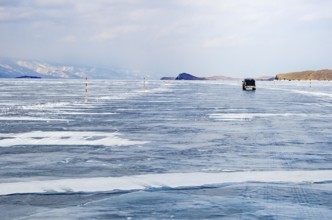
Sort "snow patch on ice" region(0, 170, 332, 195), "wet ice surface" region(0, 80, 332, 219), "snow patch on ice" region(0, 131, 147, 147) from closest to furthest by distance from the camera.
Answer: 1. "wet ice surface" region(0, 80, 332, 219)
2. "snow patch on ice" region(0, 170, 332, 195)
3. "snow patch on ice" region(0, 131, 147, 147)

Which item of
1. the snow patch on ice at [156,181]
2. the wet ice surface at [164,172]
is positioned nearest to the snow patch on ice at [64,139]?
the wet ice surface at [164,172]

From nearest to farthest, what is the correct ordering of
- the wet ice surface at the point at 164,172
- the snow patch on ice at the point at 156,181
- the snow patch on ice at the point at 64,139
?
the wet ice surface at the point at 164,172, the snow patch on ice at the point at 156,181, the snow patch on ice at the point at 64,139

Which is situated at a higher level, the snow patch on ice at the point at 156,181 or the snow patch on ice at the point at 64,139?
the snow patch on ice at the point at 156,181

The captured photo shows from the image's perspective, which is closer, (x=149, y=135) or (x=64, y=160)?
(x=64, y=160)

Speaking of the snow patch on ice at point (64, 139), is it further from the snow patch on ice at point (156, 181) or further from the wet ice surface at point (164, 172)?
the snow patch on ice at point (156, 181)

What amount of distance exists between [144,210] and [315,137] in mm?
9865

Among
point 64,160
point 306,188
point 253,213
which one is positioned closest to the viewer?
point 253,213

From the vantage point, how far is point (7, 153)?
12.3m

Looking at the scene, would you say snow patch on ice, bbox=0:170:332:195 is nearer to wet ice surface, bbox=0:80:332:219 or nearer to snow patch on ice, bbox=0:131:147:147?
wet ice surface, bbox=0:80:332:219

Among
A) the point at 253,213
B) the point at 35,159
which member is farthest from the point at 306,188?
the point at 35,159

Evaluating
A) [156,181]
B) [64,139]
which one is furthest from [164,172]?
[64,139]

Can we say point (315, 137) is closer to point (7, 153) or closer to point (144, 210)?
point (7, 153)

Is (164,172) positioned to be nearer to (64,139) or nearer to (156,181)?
(156,181)

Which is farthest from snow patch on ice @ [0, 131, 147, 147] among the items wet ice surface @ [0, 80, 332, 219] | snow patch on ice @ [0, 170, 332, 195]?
snow patch on ice @ [0, 170, 332, 195]
